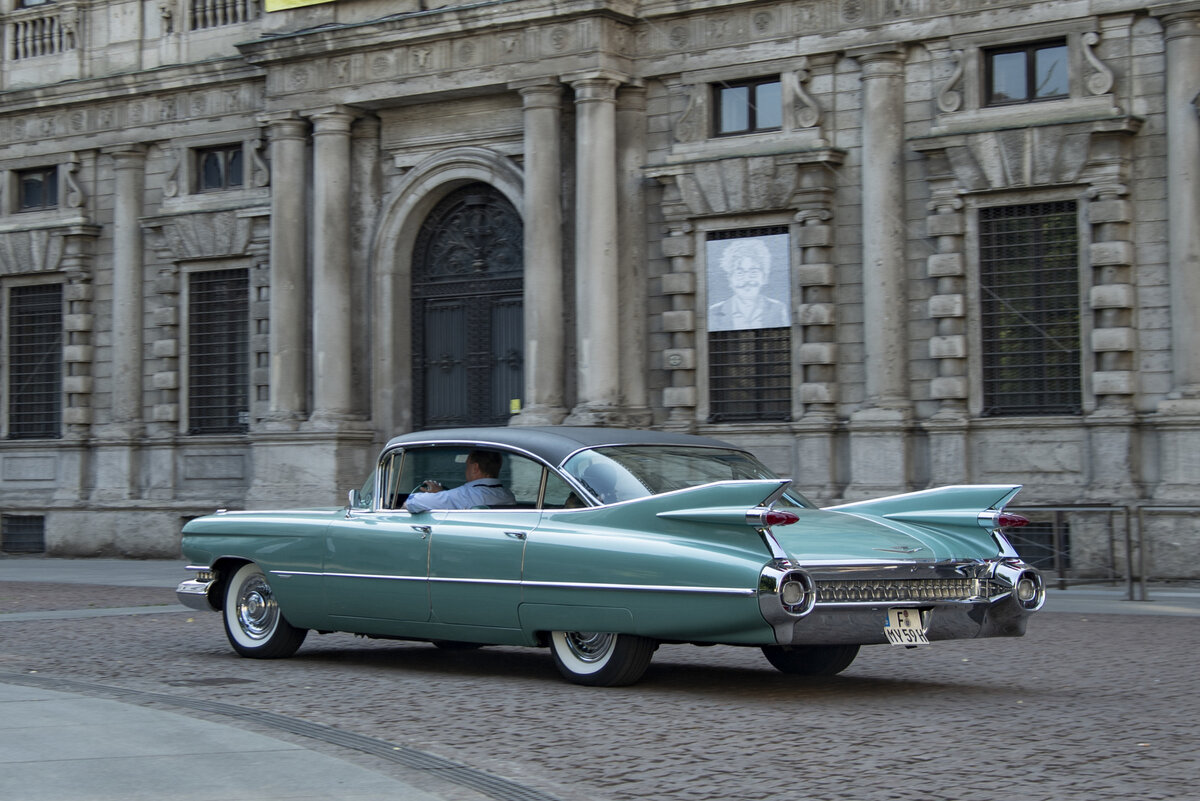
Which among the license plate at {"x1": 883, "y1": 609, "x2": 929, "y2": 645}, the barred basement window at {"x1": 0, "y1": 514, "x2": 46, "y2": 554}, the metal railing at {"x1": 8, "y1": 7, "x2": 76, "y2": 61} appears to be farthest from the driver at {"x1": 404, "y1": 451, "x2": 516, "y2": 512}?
the metal railing at {"x1": 8, "y1": 7, "x2": 76, "y2": 61}

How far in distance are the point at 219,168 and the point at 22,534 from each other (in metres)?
7.10

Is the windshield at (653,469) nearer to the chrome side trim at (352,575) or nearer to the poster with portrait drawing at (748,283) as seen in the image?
the chrome side trim at (352,575)

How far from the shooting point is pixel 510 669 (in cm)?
1091

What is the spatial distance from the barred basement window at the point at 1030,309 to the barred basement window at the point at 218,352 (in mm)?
11705

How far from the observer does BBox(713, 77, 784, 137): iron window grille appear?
21.7 meters

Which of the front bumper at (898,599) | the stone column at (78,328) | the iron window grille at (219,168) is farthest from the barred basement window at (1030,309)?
the stone column at (78,328)

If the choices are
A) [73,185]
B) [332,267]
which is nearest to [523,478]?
[332,267]

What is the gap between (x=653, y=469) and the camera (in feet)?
33.0

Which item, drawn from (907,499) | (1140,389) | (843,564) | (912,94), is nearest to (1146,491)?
(1140,389)

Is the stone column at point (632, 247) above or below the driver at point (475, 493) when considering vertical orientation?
above

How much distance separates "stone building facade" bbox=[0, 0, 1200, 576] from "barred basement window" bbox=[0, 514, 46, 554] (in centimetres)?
7

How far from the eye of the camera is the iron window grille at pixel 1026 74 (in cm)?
1977

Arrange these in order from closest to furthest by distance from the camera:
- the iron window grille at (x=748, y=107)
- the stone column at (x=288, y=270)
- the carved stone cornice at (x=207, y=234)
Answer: the iron window grille at (x=748, y=107) < the stone column at (x=288, y=270) < the carved stone cornice at (x=207, y=234)

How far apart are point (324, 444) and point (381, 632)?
13285 mm
